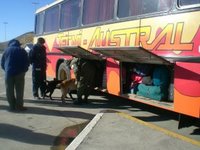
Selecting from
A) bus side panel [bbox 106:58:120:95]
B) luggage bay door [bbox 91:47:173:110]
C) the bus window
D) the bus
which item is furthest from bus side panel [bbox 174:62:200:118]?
bus side panel [bbox 106:58:120:95]

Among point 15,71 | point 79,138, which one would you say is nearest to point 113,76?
point 15,71

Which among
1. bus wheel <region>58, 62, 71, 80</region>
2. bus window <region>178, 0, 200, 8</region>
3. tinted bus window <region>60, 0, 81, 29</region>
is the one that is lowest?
bus wheel <region>58, 62, 71, 80</region>

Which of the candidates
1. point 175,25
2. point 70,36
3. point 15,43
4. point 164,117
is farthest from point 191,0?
point 70,36

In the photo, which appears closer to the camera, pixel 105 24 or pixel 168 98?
pixel 168 98

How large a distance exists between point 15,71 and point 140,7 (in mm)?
3510

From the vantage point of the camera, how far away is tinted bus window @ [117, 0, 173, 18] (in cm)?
862

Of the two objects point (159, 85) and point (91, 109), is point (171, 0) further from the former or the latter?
point (91, 109)

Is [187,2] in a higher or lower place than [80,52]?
higher

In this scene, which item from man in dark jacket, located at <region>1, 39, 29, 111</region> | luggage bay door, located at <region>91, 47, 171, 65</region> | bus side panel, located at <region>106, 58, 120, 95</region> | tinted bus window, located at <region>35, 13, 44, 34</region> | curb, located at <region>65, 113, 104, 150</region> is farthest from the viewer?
tinted bus window, located at <region>35, 13, 44, 34</region>

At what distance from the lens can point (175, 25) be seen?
26.7 feet

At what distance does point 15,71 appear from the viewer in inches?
426

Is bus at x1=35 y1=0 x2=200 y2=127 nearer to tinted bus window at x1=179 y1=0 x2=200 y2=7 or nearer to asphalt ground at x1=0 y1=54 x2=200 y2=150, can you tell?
tinted bus window at x1=179 y1=0 x2=200 y2=7

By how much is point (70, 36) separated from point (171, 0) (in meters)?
5.92

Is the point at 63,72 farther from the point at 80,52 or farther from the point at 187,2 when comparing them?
the point at 187,2
